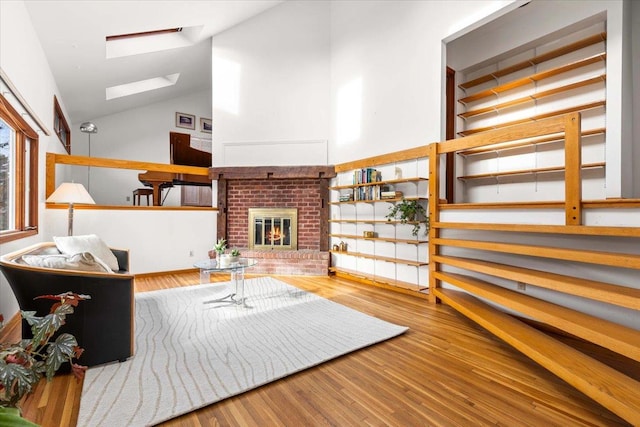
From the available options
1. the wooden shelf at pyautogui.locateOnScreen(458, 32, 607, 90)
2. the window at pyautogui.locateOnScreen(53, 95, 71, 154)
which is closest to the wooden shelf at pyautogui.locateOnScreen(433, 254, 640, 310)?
the wooden shelf at pyautogui.locateOnScreen(458, 32, 607, 90)

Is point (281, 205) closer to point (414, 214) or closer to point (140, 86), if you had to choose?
point (414, 214)

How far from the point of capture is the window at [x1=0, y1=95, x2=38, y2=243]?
319cm

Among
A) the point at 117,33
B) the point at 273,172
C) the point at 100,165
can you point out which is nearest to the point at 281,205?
the point at 273,172

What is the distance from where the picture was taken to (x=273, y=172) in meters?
5.56

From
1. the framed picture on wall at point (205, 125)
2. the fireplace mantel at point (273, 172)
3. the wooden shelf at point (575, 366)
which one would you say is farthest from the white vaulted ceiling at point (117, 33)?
the wooden shelf at point (575, 366)

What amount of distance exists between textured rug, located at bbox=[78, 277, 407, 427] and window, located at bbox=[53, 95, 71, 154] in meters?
3.67

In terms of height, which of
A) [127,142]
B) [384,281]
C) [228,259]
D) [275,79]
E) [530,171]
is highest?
[275,79]

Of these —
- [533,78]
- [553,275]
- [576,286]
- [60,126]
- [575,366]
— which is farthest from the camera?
[60,126]

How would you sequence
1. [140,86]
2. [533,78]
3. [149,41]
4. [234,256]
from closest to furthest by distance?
[234,256]
[533,78]
[149,41]
[140,86]

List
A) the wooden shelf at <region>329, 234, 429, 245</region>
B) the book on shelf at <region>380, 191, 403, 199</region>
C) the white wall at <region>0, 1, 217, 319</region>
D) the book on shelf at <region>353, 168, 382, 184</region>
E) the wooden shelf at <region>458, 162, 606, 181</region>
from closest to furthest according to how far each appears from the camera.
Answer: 1. the white wall at <region>0, 1, 217, 319</region>
2. the wooden shelf at <region>458, 162, 606, 181</region>
3. the wooden shelf at <region>329, 234, 429, 245</region>
4. the book on shelf at <region>380, 191, 403, 199</region>
5. the book on shelf at <region>353, 168, 382, 184</region>

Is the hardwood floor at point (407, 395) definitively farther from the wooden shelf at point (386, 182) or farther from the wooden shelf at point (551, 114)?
the wooden shelf at point (551, 114)

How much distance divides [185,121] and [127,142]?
1.58 metres

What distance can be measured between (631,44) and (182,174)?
657cm

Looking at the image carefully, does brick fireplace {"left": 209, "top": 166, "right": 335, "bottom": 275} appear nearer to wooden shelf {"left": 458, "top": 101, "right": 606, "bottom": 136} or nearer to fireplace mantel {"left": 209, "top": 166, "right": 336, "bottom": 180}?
fireplace mantel {"left": 209, "top": 166, "right": 336, "bottom": 180}
